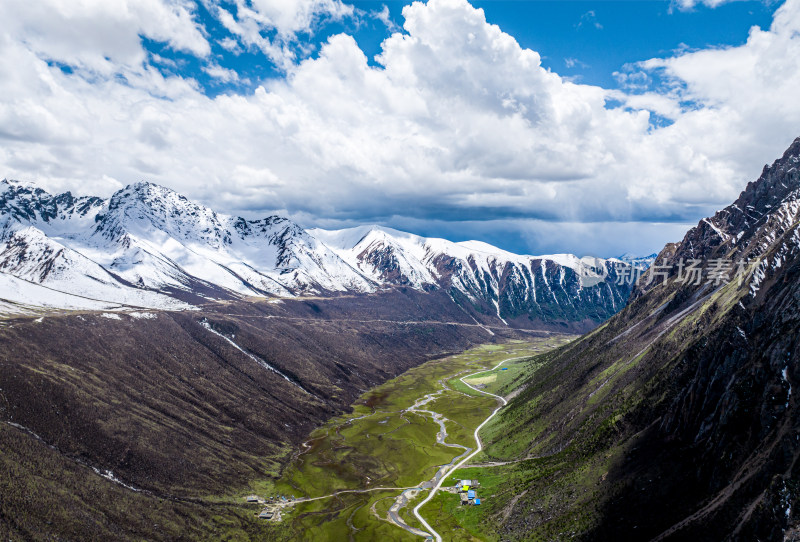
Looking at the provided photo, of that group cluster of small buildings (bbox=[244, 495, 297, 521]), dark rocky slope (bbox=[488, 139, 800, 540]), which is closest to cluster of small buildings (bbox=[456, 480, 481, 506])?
dark rocky slope (bbox=[488, 139, 800, 540])

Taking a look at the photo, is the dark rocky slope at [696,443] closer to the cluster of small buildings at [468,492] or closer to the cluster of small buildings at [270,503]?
the cluster of small buildings at [468,492]

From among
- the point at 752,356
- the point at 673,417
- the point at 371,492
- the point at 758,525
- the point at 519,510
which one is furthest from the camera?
the point at 371,492

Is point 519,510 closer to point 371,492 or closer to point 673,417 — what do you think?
point 673,417

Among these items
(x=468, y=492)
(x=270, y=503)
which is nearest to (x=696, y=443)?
(x=468, y=492)

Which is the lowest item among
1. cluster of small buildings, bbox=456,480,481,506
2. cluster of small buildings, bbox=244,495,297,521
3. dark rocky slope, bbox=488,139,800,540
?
cluster of small buildings, bbox=244,495,297,521

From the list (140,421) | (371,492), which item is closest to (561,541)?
(371,492)

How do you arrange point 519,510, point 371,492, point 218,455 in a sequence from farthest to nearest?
1. point 218,455
2. point 371,492
3. point 519,510

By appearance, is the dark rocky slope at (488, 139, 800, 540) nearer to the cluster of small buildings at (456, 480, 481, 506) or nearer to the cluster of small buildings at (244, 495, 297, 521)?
the cluster of small buildings at (456, 480, 481, 506)

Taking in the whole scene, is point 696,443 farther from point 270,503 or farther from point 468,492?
point 270,503
